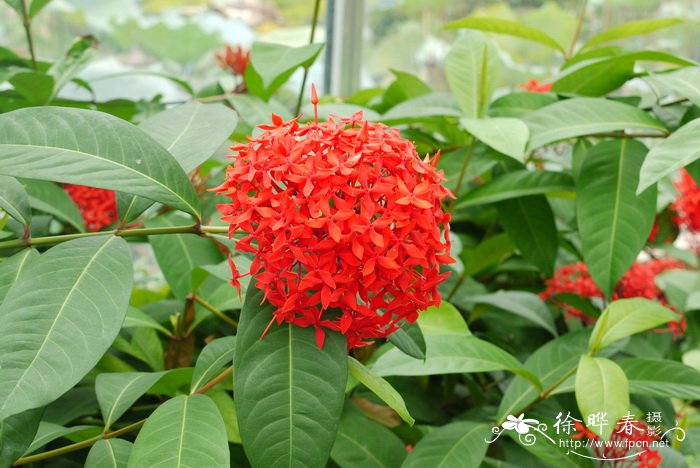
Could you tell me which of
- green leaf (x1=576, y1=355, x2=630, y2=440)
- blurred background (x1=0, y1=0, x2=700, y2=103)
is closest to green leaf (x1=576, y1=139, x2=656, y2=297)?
green leaf (x1=576, y1=355, x2=630, y2=440)

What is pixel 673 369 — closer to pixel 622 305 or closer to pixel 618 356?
pixel 622 305

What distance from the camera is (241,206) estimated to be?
566 mm

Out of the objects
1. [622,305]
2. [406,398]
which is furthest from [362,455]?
[622,305]

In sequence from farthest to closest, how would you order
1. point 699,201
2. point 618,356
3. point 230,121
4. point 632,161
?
point 699,201 < point 618,356 < point 632,161 < point 230,121

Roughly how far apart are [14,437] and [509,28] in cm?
97

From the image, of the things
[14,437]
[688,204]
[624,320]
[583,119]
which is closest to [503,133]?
[583,119]

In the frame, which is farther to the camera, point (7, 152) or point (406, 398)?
point (406, 398)

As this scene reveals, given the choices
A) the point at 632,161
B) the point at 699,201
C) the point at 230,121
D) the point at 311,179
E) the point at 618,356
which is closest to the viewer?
the point at 311,179

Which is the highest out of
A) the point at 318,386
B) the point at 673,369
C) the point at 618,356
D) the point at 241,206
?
the point at 241,206

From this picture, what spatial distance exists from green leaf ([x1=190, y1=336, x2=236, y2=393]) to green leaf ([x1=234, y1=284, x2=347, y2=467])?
0.08 m

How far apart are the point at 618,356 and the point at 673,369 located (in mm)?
287

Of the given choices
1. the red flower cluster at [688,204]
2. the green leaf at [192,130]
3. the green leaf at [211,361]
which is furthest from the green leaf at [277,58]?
the red flower cluster at [688,204]

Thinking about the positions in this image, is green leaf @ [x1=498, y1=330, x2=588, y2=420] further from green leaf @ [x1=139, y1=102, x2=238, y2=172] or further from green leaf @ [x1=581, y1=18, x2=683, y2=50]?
green leaf @ [x1=581, y1=18, x2=683, y2=50]

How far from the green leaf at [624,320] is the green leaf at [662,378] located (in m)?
0.04
